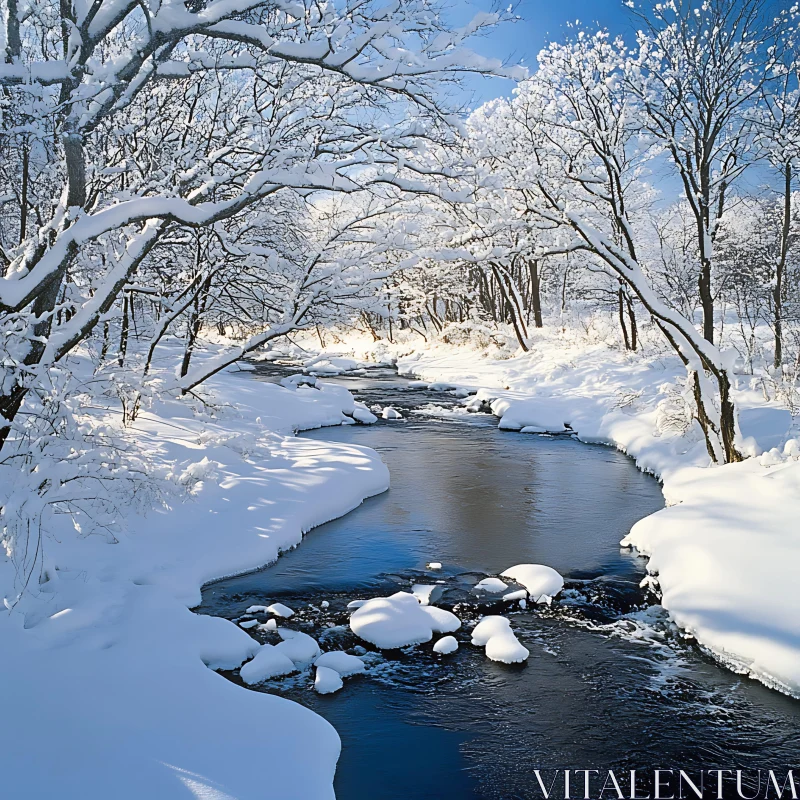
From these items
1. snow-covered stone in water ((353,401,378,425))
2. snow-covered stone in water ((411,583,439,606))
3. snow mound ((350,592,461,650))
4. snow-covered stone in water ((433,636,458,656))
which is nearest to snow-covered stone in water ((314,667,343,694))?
snow mound ((350,592,461,650))

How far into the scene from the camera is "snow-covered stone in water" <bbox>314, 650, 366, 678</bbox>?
557 centimetres

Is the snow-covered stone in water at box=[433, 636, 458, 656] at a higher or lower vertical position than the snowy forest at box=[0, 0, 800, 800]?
lower

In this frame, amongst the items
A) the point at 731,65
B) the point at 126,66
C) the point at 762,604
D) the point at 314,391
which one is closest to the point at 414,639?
the point at 762,604

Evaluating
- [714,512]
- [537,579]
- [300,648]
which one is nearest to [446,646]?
[300,648]

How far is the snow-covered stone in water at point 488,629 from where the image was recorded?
604cm

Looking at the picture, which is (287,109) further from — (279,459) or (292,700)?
(292,700)

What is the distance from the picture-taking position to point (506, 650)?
18.9 feet

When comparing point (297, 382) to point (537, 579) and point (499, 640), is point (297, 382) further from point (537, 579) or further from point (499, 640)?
point (499, 640)

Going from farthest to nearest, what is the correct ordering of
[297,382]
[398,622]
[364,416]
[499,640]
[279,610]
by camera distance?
[297,382] < [364,416] < [279,610] < [398,622] < [499,640]

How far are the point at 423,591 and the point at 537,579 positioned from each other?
1227 millimetres

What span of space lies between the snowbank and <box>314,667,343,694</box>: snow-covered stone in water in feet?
10.5

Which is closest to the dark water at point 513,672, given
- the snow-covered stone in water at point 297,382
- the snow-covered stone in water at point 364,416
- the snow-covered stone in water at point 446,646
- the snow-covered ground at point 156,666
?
the snow-covered stone in water at point 446,646

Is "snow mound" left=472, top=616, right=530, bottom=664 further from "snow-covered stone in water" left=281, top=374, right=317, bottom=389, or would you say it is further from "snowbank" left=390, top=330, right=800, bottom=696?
"snow-covered stone in water" left=281, top=374, right=317, bottom=389

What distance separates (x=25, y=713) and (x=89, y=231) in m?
3.17
